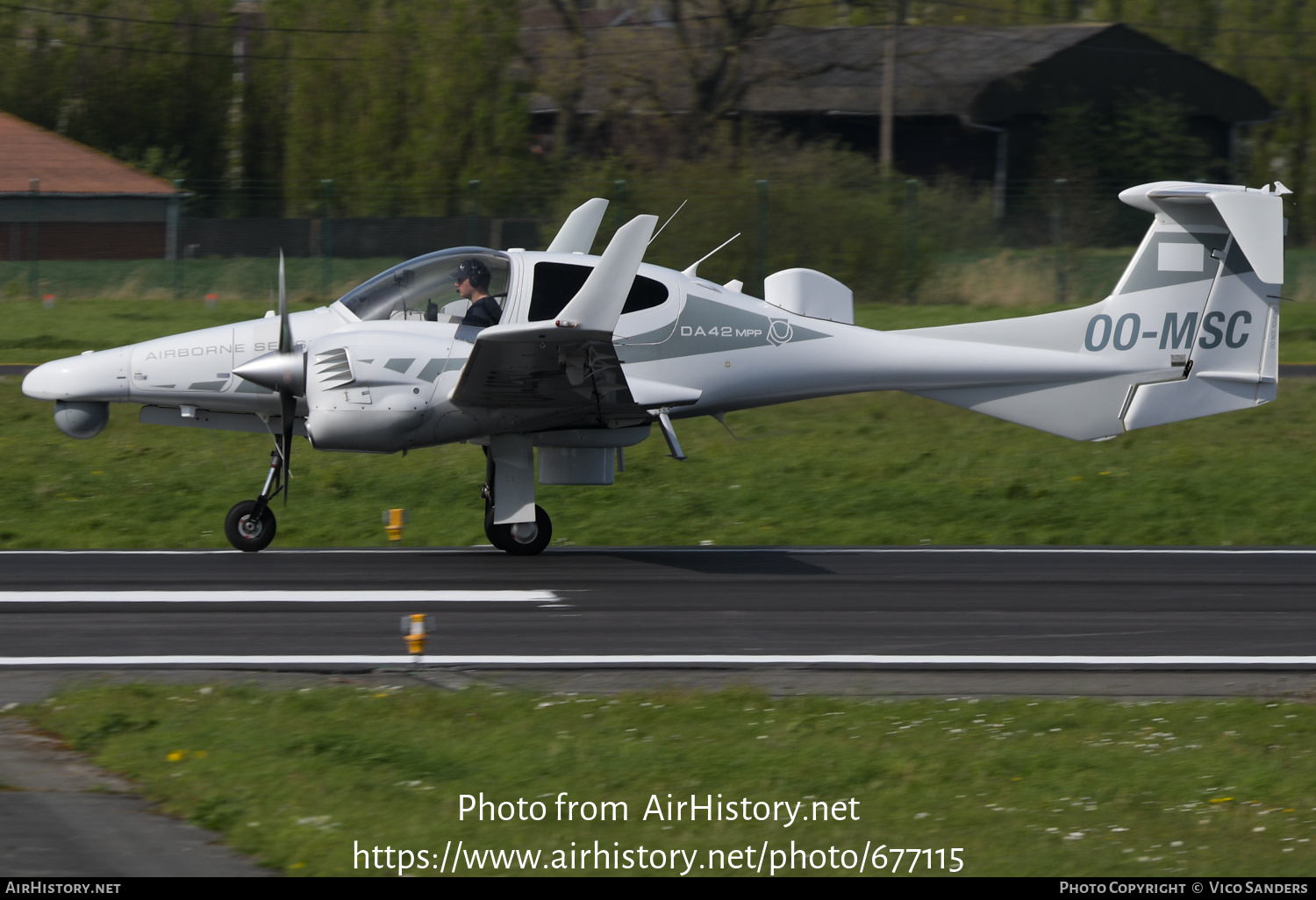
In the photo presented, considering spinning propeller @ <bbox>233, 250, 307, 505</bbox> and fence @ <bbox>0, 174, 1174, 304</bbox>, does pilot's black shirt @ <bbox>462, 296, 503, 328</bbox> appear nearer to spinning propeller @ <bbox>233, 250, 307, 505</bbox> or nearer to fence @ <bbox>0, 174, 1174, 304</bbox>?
spinning propeller @ <bbox>233, 250, 307, 505</bbox>

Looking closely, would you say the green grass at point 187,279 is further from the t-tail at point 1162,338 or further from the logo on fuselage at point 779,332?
the t-tail at point 1162,338

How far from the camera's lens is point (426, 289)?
1202cm

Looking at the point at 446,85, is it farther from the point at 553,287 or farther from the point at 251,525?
the point at 553,287

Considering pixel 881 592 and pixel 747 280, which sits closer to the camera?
pixel 881 592

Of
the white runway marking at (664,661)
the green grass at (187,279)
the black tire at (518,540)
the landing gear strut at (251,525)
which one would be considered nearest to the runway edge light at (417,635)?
the white runway marking at (664,661)

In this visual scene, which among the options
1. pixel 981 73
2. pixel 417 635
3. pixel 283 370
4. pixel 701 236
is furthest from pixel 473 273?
pixel 981 73

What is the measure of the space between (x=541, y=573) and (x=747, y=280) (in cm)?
1381

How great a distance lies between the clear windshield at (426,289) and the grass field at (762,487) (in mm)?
2842

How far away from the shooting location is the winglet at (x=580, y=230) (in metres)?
13.5

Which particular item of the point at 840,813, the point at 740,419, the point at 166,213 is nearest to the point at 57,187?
the point at 166,213

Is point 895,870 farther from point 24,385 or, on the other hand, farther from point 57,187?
point 57,187

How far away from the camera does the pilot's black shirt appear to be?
39.1ft

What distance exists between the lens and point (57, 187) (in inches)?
1270

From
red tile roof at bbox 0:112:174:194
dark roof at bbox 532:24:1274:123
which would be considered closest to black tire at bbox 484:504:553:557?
red tile roof at bbox 0:112:174:194
